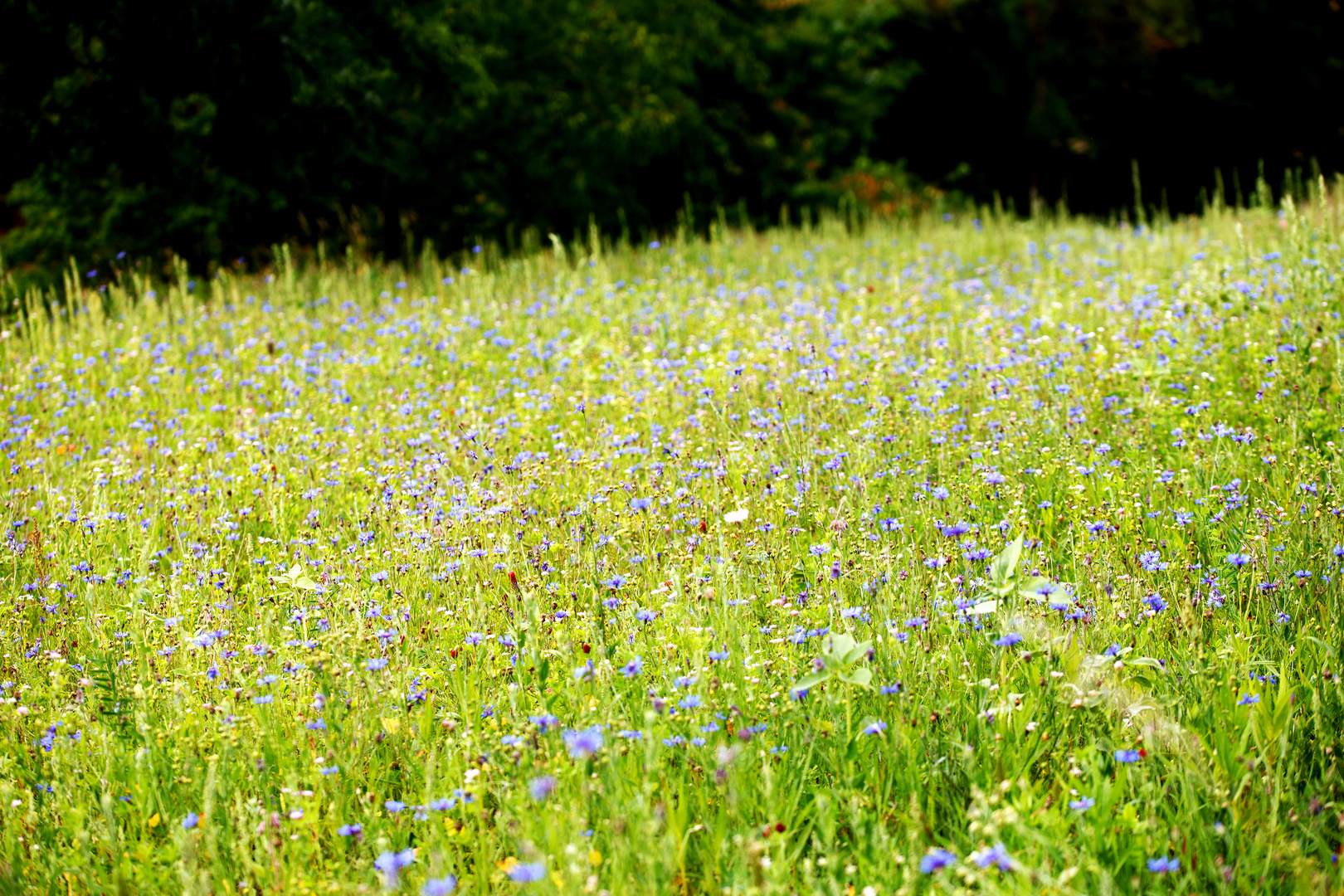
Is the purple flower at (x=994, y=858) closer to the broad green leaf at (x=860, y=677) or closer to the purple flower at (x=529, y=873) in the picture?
the broad green leaf at (x=860, y=677)

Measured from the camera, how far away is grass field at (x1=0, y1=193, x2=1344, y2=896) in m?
2.19

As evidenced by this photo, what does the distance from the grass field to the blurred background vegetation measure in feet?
15.0

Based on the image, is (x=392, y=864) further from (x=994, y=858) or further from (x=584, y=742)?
(x=994, y=858)

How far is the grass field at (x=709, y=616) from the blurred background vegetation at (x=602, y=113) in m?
4.56

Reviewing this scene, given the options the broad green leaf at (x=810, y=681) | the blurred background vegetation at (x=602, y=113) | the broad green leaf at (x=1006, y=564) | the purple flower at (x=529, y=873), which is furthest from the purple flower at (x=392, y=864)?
the blurred background vegetation at (x=602, y=113)

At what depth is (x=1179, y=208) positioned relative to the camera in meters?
18.2

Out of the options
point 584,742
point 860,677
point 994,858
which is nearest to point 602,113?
point 860,677

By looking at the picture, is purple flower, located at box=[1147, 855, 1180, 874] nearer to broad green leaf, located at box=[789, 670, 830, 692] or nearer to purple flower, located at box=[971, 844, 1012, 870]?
purple flower, located at box=[971, 844, 1012, 870]

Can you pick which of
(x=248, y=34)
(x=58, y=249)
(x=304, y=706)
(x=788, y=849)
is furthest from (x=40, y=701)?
(x=58, y=249)

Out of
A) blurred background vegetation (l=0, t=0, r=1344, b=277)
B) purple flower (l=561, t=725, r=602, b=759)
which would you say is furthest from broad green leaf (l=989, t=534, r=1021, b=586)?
blurred background vegetation (l=0, t=0, r=1344, b=277)

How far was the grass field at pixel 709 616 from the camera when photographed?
2189 millimetres

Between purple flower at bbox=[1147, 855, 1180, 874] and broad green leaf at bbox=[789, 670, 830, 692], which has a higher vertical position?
broad green leaf at bbox=[789, 670, 830, 692]

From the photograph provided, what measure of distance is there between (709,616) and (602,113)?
436 inches

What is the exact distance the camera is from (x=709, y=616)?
2914 mm
